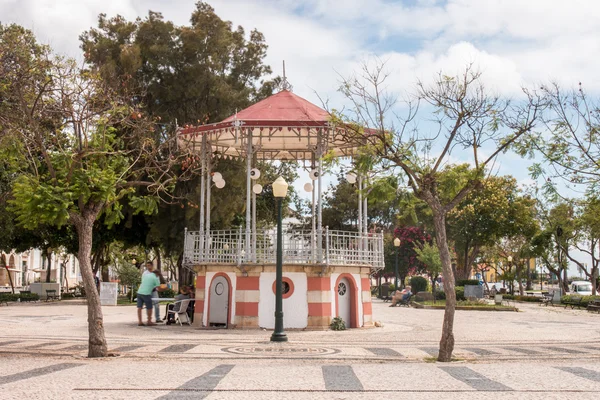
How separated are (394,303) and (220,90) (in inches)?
625

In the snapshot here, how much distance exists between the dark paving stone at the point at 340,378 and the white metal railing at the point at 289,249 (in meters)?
9.49

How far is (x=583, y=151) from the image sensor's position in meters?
16.7

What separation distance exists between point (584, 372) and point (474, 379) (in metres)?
1.88

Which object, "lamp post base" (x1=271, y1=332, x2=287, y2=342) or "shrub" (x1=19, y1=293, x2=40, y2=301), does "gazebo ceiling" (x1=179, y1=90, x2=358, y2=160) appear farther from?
"shrub" (x1=19, y1=293, x2=40, y2=301)

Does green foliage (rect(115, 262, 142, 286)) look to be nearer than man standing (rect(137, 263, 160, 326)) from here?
No

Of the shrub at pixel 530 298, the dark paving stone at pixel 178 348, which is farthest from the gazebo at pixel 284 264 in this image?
the shrub at pixel 530 298

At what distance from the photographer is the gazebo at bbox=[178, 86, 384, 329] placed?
68.8ft

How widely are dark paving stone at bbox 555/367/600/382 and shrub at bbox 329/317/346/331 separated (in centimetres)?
1070

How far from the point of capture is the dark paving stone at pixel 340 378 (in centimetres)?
898

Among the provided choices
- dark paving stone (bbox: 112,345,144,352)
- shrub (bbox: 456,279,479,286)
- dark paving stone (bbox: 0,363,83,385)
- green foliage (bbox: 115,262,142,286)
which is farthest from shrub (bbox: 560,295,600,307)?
dark paving stone (bbox: 0,363,83,385)

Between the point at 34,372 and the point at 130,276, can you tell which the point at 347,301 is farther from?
the point at 130,276

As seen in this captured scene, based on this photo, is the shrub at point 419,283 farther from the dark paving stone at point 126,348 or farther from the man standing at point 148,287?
the dark paving stone at point 126,348

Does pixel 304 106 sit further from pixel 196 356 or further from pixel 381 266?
pixel 196 356

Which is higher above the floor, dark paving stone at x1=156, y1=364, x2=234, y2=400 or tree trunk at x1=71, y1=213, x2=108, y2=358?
tree trunk at x1=71, y1=213, x2=108, y2=358
